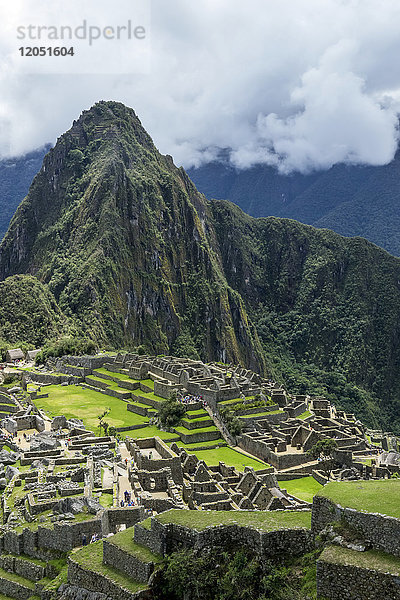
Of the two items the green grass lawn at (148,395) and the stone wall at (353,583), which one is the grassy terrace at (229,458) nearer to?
the green grass lawn at (148,395)

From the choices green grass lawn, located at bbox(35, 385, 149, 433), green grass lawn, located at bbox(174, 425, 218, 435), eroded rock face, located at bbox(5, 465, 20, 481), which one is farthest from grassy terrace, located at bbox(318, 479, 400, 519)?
green grass lawn, located at bbox(174, 425, 218, 435)

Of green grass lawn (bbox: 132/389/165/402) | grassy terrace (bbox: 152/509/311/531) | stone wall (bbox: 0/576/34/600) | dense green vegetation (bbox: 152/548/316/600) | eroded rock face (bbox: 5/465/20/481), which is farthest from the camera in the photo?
green grass lawn (bbox: 132/389/165/402)

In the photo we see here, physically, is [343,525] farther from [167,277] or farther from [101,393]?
[167,277]

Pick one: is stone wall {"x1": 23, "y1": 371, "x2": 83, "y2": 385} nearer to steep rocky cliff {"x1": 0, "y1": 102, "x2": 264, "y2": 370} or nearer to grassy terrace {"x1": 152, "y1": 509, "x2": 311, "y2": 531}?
steep rocky cliff {"x1": 0, "y1": 102, "x2": 264, "y2": 370}

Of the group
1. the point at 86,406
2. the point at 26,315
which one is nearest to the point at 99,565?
the point at 86,406

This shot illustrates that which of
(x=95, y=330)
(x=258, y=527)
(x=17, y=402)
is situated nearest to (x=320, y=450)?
(x=17, y=402)

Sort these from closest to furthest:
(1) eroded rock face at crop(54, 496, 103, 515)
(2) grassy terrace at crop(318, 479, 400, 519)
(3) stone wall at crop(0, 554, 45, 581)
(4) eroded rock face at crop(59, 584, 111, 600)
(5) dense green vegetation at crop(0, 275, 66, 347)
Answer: (2) grassy terrace at crop(318, 479, 400, 519) → (4) eroded rock face at crop(59, 584, 111, 600) → (3) stone wall at crop(0, 554, 45, 581) → (1) eroded rock face at crop(54, 496, 103, 515) → (5) dense green vegetation at crop(0, 275, 66, 347)

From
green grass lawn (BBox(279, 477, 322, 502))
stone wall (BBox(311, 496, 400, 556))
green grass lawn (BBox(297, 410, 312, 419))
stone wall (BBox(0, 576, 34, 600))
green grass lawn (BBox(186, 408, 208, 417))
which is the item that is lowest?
green grass lawn (BBox(279, 477, 322, 502))
